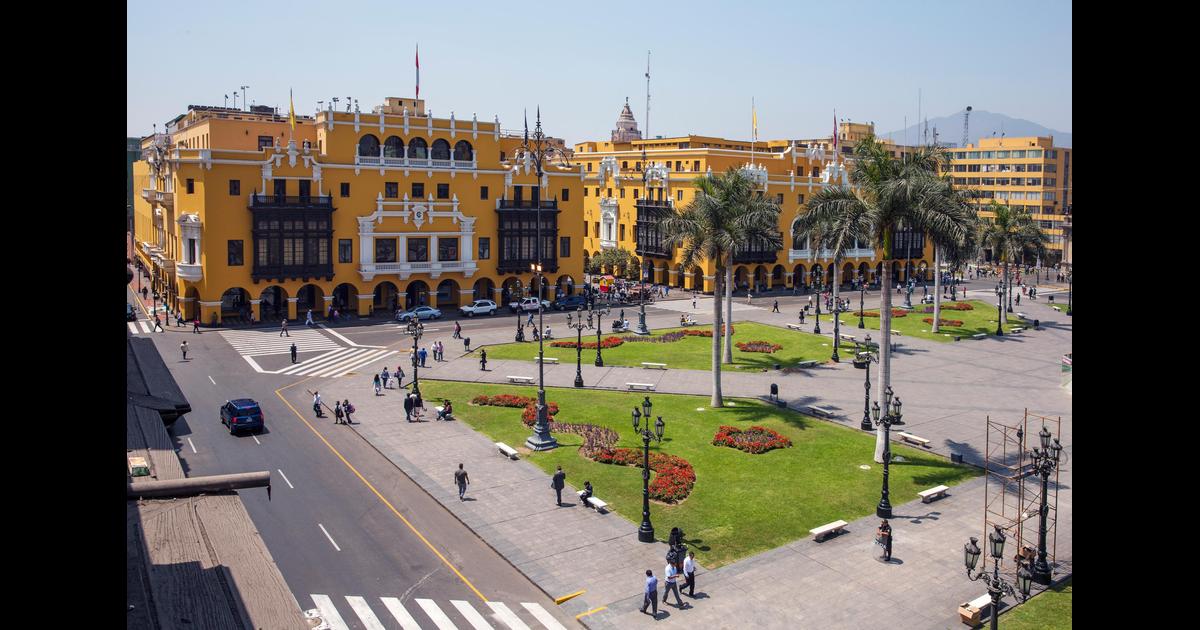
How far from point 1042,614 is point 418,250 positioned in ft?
189

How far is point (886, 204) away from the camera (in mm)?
32688

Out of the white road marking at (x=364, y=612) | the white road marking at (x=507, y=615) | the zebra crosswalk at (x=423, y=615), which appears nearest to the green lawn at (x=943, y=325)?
the white road marking at (x=507, y=615)

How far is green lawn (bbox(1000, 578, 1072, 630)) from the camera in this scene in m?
21.0

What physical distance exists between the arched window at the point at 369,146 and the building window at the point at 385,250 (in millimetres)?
6757

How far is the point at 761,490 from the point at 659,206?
61.8 meters

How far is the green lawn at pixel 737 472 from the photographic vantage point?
27000mm

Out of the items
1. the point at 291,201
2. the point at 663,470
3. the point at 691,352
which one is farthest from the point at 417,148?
the point at 663,470

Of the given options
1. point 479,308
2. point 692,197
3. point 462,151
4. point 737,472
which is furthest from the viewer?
point 692,197

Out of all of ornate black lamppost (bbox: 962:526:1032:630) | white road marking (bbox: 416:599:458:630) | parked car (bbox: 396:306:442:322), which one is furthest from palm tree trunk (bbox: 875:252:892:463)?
parked car (bbox: 396:306:442:322)

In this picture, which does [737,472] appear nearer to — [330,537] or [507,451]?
[507,451]
